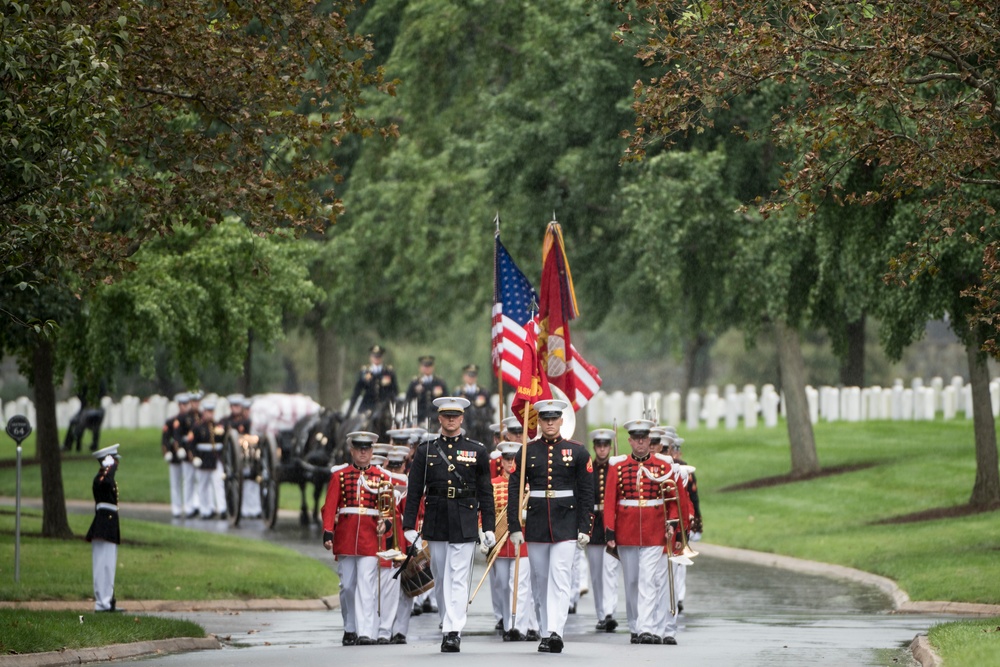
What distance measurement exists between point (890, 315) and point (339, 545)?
10088 mm

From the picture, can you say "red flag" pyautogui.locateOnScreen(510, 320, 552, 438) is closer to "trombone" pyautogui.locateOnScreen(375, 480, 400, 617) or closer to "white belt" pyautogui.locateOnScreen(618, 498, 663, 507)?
"white belt" pyautogui.locateOnScreen(618, 498, 663, 507)

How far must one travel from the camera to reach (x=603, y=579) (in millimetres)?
17453

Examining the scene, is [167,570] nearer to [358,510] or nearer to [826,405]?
[358,510]

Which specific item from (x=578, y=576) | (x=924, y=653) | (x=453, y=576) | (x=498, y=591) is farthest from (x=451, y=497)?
(x=578, y=576)

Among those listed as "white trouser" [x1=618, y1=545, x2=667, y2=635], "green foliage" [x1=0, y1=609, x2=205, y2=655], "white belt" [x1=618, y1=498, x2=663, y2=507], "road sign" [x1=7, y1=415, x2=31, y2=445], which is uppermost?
"road sign" [x1=7, y1=415, x2=31, y2=445]

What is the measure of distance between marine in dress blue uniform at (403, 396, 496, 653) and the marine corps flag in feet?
8.12

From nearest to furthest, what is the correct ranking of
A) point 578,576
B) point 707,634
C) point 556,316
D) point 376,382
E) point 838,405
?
1. point 707,634
2. point 556,316
3. point 578,576
4. point 376,382
5. point 838,405

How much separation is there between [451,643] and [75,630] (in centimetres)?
320

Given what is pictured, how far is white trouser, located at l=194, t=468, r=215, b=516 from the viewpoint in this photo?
109 ft

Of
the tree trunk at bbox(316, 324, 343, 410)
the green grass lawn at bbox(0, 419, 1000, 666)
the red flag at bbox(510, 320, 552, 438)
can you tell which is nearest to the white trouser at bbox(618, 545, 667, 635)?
the red flag at bbox(510, 320, 552, 438)

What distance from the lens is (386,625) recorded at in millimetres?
15609

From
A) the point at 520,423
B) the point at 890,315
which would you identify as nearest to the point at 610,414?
the point at 890,315

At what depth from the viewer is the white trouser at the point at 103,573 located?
17609 millimetres

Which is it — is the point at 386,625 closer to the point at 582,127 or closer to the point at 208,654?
the point at 208,654
